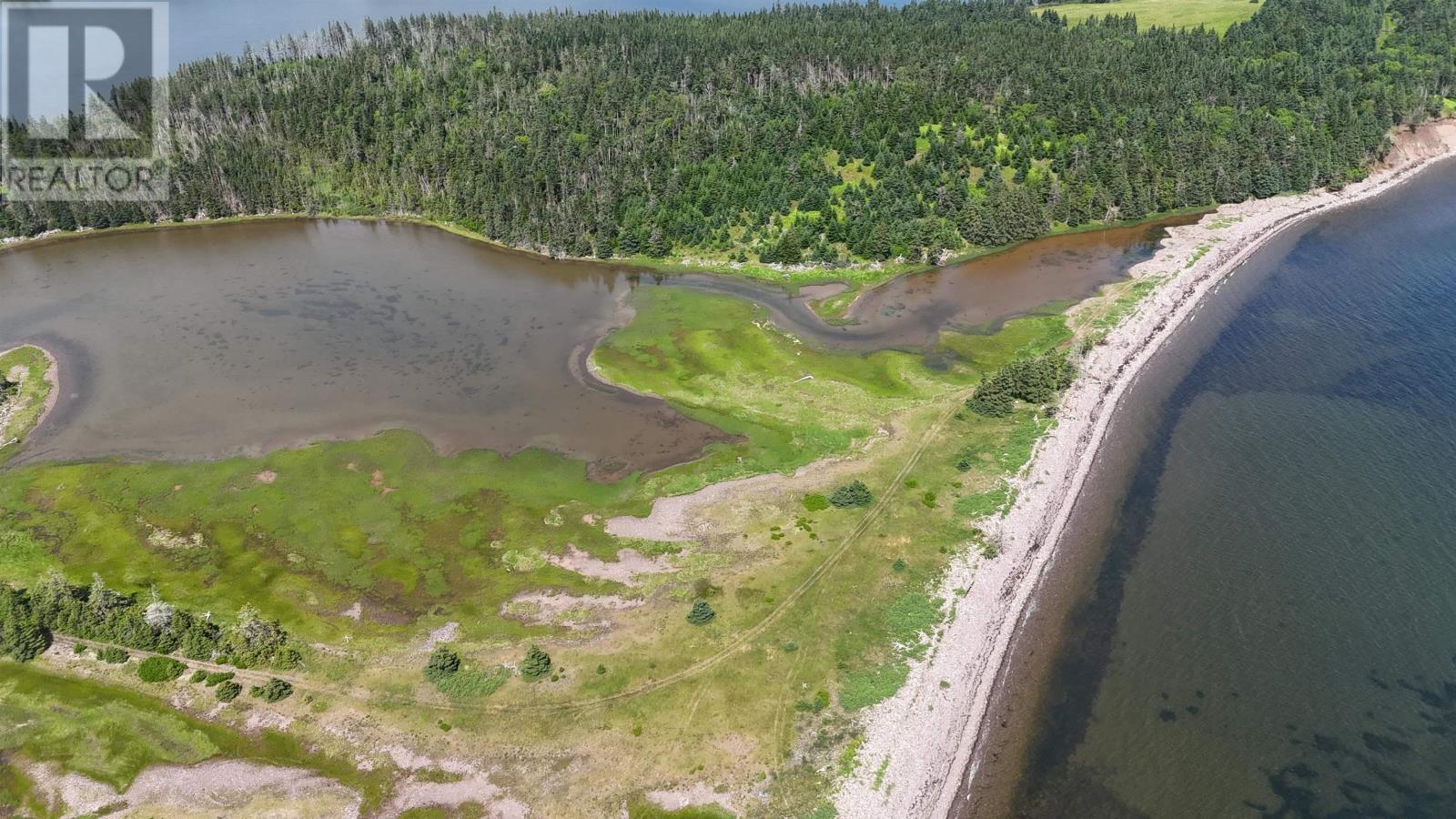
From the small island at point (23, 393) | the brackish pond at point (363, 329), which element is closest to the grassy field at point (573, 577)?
the brackish pond at point (363, 329)

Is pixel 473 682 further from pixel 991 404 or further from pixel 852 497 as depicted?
pixel 991 404

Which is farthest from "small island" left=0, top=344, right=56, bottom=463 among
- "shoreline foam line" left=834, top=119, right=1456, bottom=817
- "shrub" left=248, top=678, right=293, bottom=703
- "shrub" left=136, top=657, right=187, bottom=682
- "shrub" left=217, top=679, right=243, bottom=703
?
"shoreline foam line" left=834, top=119, right=1456, bottom=817

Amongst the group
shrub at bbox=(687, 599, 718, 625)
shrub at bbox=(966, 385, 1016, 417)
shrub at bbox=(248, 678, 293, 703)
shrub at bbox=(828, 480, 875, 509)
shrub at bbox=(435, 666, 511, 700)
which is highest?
shrub at bbox=(966, 385, 1016, 417)

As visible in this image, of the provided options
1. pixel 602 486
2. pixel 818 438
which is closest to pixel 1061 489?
pixel 818 438

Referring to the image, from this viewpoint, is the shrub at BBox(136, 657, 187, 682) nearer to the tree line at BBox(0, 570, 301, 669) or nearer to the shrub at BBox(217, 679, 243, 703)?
the tree line at BBox(0, 570, 301, 669)

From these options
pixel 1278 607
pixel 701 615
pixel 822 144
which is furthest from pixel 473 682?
pixel 822 144

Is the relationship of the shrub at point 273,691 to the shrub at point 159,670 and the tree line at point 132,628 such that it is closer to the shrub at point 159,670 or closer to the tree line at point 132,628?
the tree line at point 132,628
